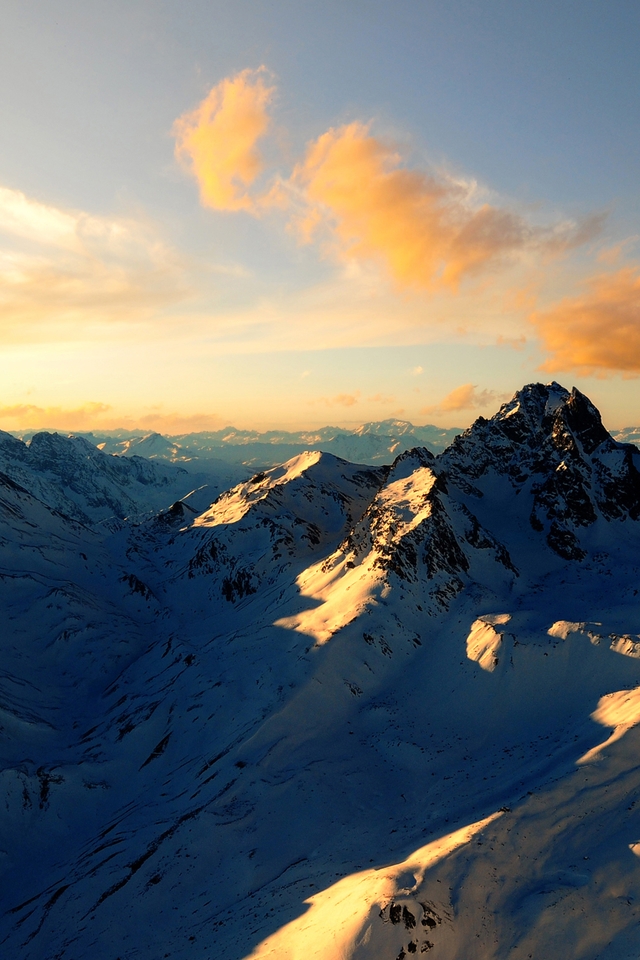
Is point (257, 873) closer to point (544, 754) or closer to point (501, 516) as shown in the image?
point (544, 754)

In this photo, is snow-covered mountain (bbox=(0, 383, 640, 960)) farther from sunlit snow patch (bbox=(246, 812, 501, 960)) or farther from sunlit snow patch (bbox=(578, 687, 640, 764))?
sunlit snow patch (bbox=(578, 687, 640, 764))

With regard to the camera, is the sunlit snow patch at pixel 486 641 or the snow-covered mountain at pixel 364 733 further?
the sunlit snow patch at pixel 486 641

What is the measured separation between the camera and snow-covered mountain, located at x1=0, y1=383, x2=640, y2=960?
132 feet

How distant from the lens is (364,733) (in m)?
67.9

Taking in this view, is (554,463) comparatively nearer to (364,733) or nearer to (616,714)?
(616,714)

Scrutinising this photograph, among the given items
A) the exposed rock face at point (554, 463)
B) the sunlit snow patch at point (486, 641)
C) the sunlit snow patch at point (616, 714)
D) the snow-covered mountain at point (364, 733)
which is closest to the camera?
the snow-covered mountain at point (364, 733)

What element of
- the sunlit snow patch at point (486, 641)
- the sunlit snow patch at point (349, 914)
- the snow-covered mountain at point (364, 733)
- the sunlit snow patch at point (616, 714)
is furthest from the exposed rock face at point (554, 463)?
the sunlit snow patch at point (349, 914)

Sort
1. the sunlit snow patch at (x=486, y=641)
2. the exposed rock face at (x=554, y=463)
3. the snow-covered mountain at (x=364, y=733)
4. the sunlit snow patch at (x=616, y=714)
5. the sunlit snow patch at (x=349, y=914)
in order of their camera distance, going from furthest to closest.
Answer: the exposed rock face at (x=554, y=463) → the sunlit snow patch at (x=486, y=641) → the sunlit snow patch at (x=616, y=714) → the snow-covered mountain at (x=364, y=733) → the sunlit snow patch at (x=349, y=914)

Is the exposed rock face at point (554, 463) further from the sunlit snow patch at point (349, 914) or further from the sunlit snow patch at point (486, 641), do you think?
the sunlit snow patch at point (349, 914)

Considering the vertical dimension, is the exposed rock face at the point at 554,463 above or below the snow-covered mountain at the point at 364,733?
above

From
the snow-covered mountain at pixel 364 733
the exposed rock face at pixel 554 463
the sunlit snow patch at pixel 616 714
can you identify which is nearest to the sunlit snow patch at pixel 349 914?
the snow-covered mountain at pixel 364 733

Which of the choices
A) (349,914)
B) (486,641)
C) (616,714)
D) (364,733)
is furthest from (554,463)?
(349,914)

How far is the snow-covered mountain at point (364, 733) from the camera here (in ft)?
132

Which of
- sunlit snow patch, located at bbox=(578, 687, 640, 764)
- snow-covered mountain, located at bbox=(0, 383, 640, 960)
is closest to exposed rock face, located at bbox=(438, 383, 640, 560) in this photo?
snow-covered mountain, located at bbox=(0, 383, 640, 960)
